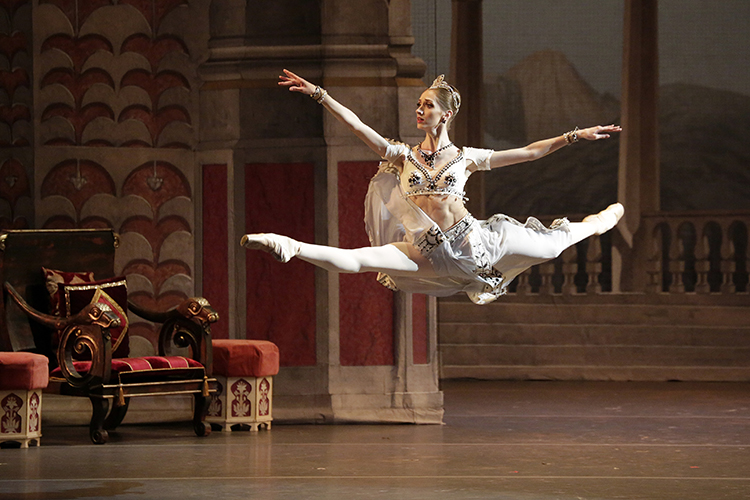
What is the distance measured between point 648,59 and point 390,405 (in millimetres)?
5031

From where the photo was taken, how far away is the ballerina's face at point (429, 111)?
526 cm

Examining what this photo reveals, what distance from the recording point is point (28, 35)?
24.4 ft

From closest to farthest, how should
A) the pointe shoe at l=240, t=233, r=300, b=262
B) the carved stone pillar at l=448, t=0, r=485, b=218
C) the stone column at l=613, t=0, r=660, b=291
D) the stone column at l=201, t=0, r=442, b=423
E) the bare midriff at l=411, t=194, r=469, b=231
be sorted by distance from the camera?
the pointe shoe at l=240, t=233, r=300, b=262 < the bare midriff at l=411, t=194, r=469, b=231 < the stone column at l=201, t=0, r=442, b=423 < the stone column at l=613, t=0, r=660, b=291 < the carved stone pillar at l=448, t=0, r=485, b=218

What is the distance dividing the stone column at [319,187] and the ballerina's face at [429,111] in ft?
7.15

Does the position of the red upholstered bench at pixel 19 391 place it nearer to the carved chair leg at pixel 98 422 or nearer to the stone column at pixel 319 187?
the carved chair leg at pixel 98 422

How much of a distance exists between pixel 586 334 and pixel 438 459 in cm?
429

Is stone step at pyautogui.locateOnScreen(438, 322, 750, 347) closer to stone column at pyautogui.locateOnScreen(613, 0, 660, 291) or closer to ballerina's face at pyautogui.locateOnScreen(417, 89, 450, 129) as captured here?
stone column at pyautogui.locateOnScreen(613, 0, 660, 291)

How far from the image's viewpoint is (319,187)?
7480 millimetres

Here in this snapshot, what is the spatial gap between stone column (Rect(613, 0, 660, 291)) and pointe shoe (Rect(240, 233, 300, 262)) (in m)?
6.74

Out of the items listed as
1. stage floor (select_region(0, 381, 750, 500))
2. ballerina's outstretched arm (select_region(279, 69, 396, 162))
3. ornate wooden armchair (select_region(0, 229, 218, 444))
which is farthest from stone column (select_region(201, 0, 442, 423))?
ballerina's outstretched arm (select_region(279, 69, 396, 162))

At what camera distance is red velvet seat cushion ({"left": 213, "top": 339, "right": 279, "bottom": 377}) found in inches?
275

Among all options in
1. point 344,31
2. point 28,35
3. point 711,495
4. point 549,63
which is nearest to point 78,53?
point 28,35

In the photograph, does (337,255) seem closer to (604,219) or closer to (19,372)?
(604,219)

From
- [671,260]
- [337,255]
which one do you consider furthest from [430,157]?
[671,260]
